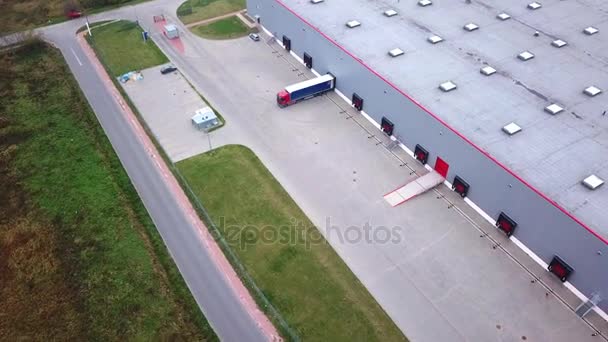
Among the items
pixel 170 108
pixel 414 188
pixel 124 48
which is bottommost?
pixel 414 188

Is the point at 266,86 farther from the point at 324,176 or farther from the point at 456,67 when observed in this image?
the point at 456,67

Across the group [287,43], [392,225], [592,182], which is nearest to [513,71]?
[592,182]

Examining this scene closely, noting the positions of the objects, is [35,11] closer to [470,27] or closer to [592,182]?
[470,27]

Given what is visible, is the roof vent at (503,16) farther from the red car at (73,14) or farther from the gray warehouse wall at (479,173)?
the red car at (73,14)

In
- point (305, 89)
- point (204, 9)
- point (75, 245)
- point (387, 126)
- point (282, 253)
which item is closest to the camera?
point (282, 253)

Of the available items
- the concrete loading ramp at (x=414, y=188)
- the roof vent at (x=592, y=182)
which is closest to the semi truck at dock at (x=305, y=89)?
the concrete loading ramp at (x=414, y=188)

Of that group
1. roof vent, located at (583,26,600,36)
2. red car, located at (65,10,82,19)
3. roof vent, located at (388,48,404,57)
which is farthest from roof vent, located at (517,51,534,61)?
red car, located at (65,10,82,19)

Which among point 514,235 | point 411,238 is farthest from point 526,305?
point 411,238
